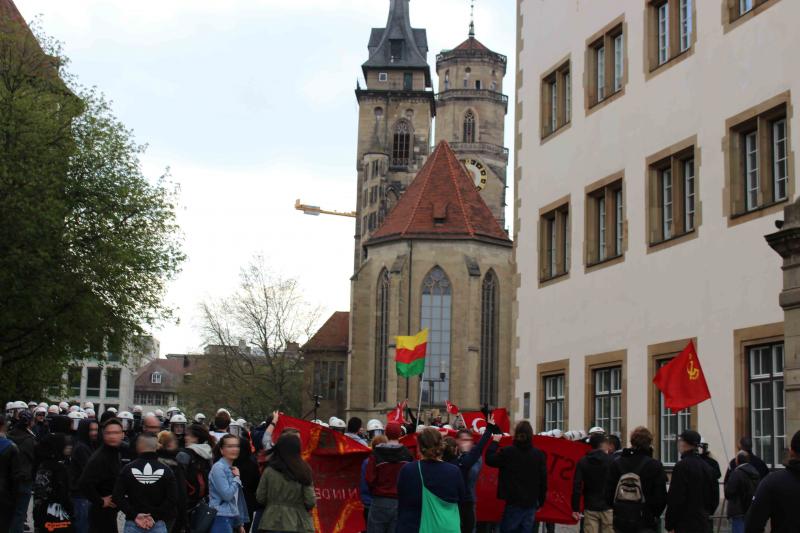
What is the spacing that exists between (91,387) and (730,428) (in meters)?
105

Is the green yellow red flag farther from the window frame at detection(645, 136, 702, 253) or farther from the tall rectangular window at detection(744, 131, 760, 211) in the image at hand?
the tall rectangular window at detection(744, 131, 760, 211)

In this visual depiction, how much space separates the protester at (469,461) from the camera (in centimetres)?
1345

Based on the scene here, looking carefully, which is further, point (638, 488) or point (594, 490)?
point (594, 490)

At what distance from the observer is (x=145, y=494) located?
10797mm

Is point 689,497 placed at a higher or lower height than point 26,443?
lower

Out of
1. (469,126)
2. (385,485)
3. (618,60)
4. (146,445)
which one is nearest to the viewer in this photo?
(146,445)

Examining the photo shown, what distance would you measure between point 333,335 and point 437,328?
25.3 meters

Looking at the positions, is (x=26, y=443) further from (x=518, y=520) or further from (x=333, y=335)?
(x=333, y=335)

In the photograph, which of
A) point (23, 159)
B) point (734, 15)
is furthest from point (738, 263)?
point (23, 159)

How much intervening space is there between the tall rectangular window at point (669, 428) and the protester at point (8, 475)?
1214 cm

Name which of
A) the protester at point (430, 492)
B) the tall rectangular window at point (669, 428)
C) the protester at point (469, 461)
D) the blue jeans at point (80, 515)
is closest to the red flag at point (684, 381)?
the protester at point (469, 461)

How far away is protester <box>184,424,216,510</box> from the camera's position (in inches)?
488

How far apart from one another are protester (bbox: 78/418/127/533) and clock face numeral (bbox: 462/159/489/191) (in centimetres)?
9657

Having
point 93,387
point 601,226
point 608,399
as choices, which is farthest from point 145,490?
point 93,387
